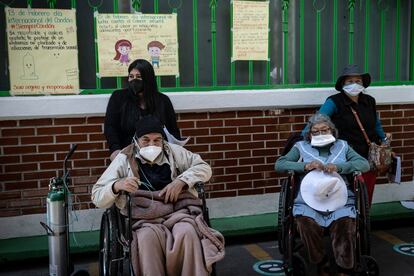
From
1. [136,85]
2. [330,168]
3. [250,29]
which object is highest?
[250,29]

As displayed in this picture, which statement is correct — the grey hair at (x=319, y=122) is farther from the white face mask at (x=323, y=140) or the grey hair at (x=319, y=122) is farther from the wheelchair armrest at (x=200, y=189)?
the wheelchair armrest at (x=200, y=189)

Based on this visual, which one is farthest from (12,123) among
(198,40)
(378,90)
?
(378,90)

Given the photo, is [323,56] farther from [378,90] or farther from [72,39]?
[72,39]

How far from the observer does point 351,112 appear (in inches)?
180

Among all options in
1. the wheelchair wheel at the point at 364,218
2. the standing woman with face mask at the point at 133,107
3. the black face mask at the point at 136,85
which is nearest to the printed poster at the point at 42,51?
the standing woman with face mask at the point at 133,107

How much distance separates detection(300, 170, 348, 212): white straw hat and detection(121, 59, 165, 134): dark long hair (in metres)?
1.28

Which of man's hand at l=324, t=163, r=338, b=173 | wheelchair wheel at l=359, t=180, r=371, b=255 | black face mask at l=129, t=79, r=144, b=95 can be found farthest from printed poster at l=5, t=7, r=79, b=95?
wheelchair wheel at l=359, t=180, r=371, b=255

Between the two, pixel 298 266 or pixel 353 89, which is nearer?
pixel 298 266

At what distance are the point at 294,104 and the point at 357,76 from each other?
87cm

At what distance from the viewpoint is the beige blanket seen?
3.24 meters

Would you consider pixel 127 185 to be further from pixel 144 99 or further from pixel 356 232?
pixel 356 232

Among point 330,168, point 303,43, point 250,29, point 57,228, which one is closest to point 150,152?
point 57,228

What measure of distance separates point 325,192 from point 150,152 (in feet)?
4.24

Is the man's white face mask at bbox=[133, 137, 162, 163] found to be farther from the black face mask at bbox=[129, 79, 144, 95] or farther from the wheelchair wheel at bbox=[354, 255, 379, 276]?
the wheelchair wheel at bbox=[354, 255, 379, 276]
